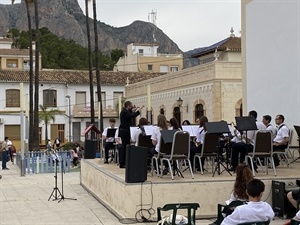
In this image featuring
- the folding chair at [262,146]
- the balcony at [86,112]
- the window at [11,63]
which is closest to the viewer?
the folding chair at [262,146]

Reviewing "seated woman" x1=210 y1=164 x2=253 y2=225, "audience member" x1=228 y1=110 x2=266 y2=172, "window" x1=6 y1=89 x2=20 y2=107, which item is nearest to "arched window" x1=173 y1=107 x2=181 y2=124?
"audience member" x1=228 y1=110 x2=266 y2=172

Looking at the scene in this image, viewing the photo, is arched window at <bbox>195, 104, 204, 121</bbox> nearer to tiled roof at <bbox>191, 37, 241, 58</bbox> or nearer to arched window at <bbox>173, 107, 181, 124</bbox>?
arched window at <bbox>173, 107, 181, 124</bbox>

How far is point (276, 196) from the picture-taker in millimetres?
10352

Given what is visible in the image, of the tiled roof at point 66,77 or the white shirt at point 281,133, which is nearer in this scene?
the white shirt at point 281,133

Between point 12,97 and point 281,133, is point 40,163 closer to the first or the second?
point 281,133

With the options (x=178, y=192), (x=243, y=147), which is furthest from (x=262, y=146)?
(x=178, y=192)

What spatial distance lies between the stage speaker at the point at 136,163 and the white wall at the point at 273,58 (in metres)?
6.47

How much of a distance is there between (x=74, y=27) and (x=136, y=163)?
12059 centimetres

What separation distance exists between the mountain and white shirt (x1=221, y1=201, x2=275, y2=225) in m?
118

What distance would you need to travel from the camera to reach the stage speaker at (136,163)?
33.2 ft

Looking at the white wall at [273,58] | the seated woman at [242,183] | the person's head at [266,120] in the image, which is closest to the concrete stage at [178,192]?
the person's head at [266,120]

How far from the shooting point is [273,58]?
16.2 m

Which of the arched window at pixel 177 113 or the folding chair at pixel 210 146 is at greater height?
the arched window at pixel 177 113

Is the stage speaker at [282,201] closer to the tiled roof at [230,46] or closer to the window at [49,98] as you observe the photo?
the tiled roof at [230,46]
